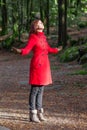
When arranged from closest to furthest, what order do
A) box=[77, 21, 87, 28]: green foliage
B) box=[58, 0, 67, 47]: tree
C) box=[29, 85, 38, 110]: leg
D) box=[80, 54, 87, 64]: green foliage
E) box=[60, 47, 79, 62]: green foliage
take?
box=[29, 85, 38, 110]: leg < box=[80, 54, 87, 64]: green foliage < box=[60, 47, 79, 62]: green foliage < box=[58, 0, 67, 47]: tree < box=[77, 21, 87, 28]: green foliage

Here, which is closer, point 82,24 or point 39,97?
point 39,97

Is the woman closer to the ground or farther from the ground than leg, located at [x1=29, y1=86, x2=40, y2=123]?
farther from the ground

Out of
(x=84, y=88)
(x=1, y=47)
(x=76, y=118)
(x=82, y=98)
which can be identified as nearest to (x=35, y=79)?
(x=76, y=118)

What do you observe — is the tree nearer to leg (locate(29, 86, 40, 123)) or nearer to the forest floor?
the forest floor

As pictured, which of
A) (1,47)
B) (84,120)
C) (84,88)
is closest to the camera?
(84,120)

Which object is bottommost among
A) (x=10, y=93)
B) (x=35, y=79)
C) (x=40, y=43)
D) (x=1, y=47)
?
(x=1, y=47)

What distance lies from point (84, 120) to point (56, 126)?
0.67 metres

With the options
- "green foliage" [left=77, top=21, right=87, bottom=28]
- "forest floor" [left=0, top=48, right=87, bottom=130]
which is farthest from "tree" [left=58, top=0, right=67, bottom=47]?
"green foliage" [left=77, top=21, right=87, bottom=28]

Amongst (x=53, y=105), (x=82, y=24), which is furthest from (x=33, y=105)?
(x=82, y=24)

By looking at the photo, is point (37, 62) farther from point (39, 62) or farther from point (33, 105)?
point (33, 105)

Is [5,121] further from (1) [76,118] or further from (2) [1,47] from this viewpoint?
(2) [1,47]

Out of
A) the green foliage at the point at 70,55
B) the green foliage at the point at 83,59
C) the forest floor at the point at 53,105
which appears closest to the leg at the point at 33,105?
the forest floor at the point at 53,105

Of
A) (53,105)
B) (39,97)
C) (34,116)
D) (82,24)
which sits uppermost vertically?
(39,97)

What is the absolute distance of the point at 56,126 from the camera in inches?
280
